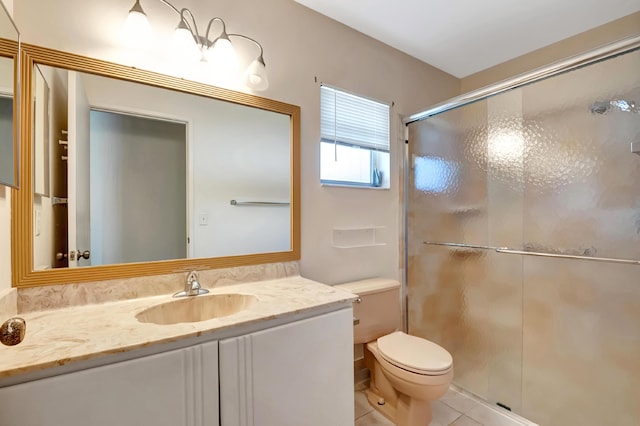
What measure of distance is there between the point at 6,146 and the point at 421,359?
186 centimetres

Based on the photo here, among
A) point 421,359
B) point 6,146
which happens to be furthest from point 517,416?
point 6,146

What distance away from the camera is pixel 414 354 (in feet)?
5.05

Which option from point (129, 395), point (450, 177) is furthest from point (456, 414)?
point (129, 395)

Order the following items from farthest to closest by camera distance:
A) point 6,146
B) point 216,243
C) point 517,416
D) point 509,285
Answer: point 509,285 → point 517,416 → point 216,243 → point 6,146

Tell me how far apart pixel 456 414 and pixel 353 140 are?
5.86 ft

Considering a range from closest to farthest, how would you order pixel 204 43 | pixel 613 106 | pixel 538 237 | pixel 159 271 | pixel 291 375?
pixel 291 375, pixel 159 271, pixel 204 43, pixel 613 106, pixel 538 237

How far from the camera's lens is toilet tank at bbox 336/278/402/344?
172 centimetres

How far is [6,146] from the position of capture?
2.95 ft

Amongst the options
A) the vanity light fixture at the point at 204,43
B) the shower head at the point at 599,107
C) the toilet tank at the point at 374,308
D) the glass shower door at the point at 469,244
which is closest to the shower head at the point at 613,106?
the shower head at the point at 599,107

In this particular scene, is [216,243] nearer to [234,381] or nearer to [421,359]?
[234,381]

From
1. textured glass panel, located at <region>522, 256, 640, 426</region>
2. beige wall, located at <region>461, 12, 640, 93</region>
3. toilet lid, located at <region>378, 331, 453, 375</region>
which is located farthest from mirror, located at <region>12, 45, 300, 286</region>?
beige wall, located at <region>461, 12, 640, 93</region>

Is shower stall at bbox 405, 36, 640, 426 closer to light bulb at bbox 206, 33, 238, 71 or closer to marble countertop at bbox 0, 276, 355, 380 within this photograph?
marble countertop at bbox 0, 276, 355, 380

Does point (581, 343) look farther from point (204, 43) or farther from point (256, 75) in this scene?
point (204, 43)

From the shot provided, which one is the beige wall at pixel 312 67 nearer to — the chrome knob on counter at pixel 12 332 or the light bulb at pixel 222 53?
the light bulb at pixel 222 53
